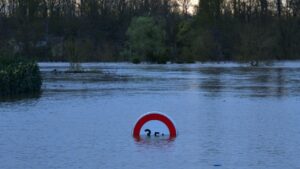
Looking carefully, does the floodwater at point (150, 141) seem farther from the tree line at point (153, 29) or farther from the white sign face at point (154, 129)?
the tree line at point (153, 29)

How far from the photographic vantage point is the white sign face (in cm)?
1506

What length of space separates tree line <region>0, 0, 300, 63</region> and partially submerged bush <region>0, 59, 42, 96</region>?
4894cm

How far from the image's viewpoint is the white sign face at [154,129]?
1506cm

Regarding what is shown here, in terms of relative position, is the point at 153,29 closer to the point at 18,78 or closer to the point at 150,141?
the point at 18,78

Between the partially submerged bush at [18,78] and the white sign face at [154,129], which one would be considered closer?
the white sign face at [154,129]

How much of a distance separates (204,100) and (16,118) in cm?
839

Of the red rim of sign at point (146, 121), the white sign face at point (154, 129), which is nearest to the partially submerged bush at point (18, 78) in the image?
the red rim of sign at point (146, 121)

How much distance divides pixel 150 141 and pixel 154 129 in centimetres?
61

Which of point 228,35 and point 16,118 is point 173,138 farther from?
point 228,35

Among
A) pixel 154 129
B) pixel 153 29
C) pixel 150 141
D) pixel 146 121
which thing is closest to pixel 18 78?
pixel 146 121

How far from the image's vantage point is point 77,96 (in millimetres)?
27984

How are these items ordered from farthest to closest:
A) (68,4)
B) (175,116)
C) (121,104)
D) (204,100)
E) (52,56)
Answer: (68,4)
(52,56)
(204,100)
(121,104)
(175,116)

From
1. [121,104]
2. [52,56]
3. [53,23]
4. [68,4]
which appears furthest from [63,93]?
[68,4]

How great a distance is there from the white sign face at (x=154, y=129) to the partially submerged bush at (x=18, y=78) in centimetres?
1454
